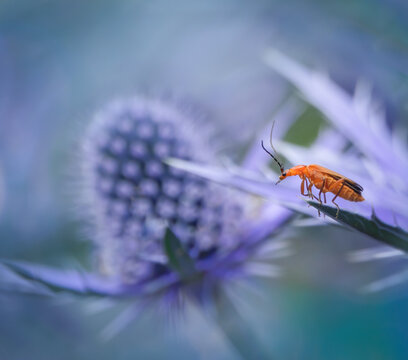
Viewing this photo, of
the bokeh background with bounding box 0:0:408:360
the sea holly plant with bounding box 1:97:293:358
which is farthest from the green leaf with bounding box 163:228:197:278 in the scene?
the bokeh background with bounding box 0:0:408:360

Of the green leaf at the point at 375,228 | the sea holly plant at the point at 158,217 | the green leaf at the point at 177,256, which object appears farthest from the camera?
the sea holly plant at the point at 158,217

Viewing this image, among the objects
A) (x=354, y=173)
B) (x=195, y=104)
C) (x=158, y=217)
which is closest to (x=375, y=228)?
(x=354, y=173)

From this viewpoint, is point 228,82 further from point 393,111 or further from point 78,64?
point 393,111

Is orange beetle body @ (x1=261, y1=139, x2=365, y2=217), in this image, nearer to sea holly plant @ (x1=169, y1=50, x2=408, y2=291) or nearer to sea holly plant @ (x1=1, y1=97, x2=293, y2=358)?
sea holly plant @ (x1=169, y1=50, x2=408, y2=291)

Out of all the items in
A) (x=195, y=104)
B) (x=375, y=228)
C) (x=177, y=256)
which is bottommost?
(x=177, y=256)

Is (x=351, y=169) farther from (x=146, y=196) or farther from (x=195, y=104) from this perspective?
(x=195, y=104)

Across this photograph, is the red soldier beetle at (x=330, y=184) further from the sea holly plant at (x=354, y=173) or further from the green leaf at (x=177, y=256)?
the green leaf at (x=177, y=256)

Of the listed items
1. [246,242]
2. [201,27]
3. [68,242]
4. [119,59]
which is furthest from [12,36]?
[246,242]

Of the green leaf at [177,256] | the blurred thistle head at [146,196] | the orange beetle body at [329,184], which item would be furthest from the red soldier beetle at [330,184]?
the blurred thistle head at [146,196]
